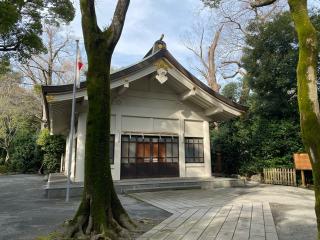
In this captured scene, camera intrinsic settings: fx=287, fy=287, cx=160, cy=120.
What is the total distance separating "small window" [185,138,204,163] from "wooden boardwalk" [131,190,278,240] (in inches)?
205

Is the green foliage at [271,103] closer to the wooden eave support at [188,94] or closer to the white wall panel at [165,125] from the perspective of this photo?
the wooden eave support at [188,94]

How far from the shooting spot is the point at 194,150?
1430 cm

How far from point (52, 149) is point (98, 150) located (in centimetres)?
1942

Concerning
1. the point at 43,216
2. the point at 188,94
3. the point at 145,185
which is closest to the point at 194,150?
the point at 188,94

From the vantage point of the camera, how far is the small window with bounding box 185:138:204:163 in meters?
14.2

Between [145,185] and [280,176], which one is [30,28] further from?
[280,176]

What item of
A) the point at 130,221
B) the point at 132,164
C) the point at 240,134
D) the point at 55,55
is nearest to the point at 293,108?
the point at 240,134

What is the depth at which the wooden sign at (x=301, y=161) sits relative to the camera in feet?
40.8

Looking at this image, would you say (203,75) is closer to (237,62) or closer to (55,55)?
(237,62)

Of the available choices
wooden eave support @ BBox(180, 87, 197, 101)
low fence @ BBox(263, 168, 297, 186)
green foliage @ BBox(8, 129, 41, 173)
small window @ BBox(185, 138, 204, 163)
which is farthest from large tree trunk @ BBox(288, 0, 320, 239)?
green foliage @ BBox(8, 129, 41, 173)

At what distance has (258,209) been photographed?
7352 millimetres

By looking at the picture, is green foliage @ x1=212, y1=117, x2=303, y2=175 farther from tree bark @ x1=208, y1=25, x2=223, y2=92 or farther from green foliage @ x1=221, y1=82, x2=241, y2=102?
tree bark @ x1=208, y1=25, x2=223, y2=92

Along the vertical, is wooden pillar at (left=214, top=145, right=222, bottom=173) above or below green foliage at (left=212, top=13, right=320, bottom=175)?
below

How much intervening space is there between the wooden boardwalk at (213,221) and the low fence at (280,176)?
5963 mm
